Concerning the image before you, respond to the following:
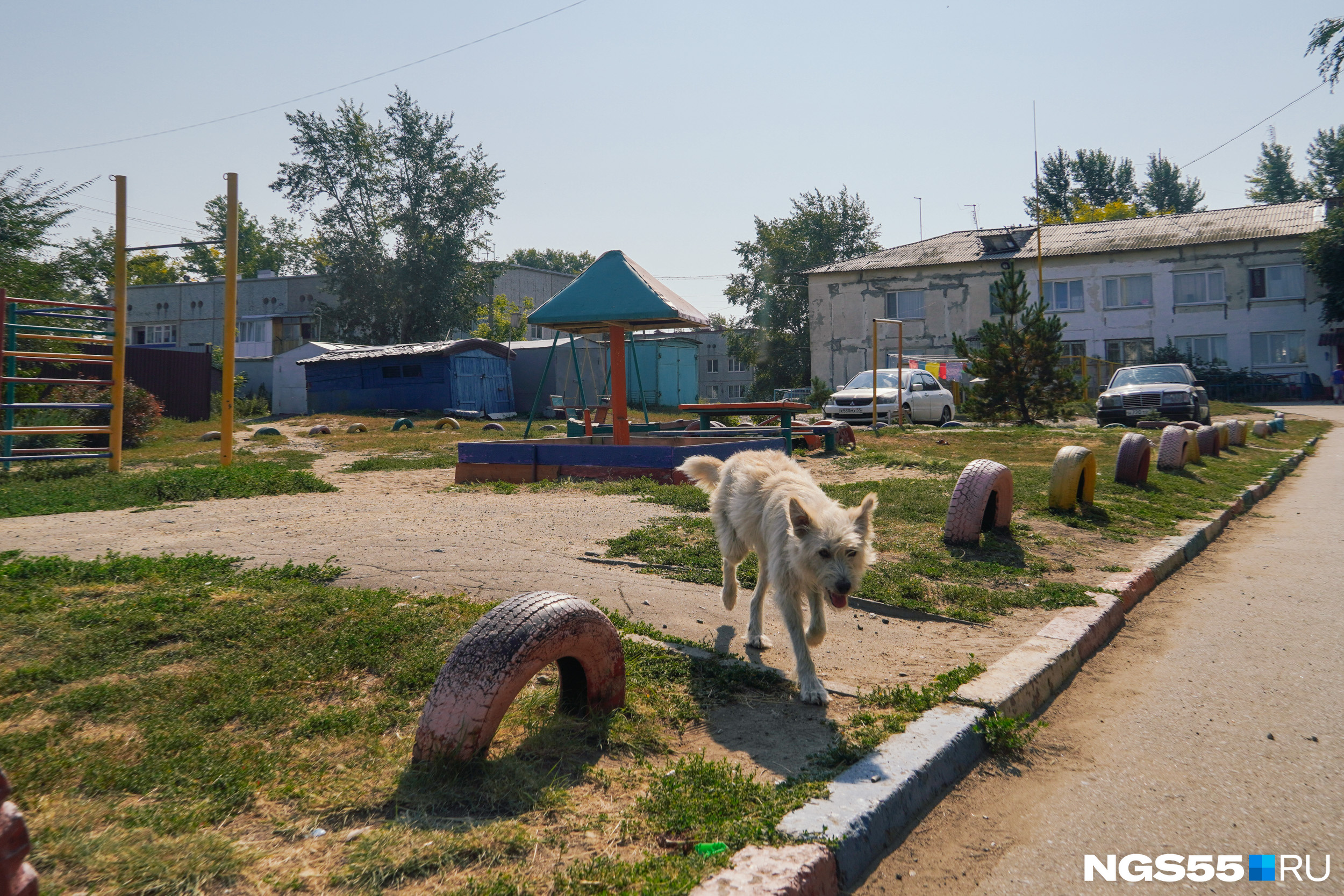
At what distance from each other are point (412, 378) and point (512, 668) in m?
32.2

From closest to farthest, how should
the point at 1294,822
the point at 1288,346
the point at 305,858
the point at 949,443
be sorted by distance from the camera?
1. the point at 305,858
2. the point at 1294,822
3. the point at 949,443
4. the point at 1288,346

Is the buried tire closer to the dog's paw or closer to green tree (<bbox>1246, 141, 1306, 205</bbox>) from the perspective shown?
the dog's paw

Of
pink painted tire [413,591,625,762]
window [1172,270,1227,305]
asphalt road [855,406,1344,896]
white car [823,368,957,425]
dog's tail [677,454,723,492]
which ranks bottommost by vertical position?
asphalt road [855,406,1344,896]

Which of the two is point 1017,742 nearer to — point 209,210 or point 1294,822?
point 1294,822

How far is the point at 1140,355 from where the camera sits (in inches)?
1555

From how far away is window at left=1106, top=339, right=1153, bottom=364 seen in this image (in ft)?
129

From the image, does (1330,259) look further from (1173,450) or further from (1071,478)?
(1071,478)

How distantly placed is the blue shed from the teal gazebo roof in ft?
66.8

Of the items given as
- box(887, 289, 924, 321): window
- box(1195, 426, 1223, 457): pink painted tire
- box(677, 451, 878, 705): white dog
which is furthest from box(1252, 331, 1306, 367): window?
box(677, 451, 878, 705): white dog

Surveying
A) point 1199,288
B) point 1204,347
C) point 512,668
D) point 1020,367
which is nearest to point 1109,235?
point 1199,288

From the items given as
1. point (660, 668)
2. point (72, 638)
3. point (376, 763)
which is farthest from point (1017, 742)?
point (72, 638)

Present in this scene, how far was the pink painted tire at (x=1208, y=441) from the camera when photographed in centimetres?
1542

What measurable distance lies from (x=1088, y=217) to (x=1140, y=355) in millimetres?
29390

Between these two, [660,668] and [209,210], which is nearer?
[660,668]
